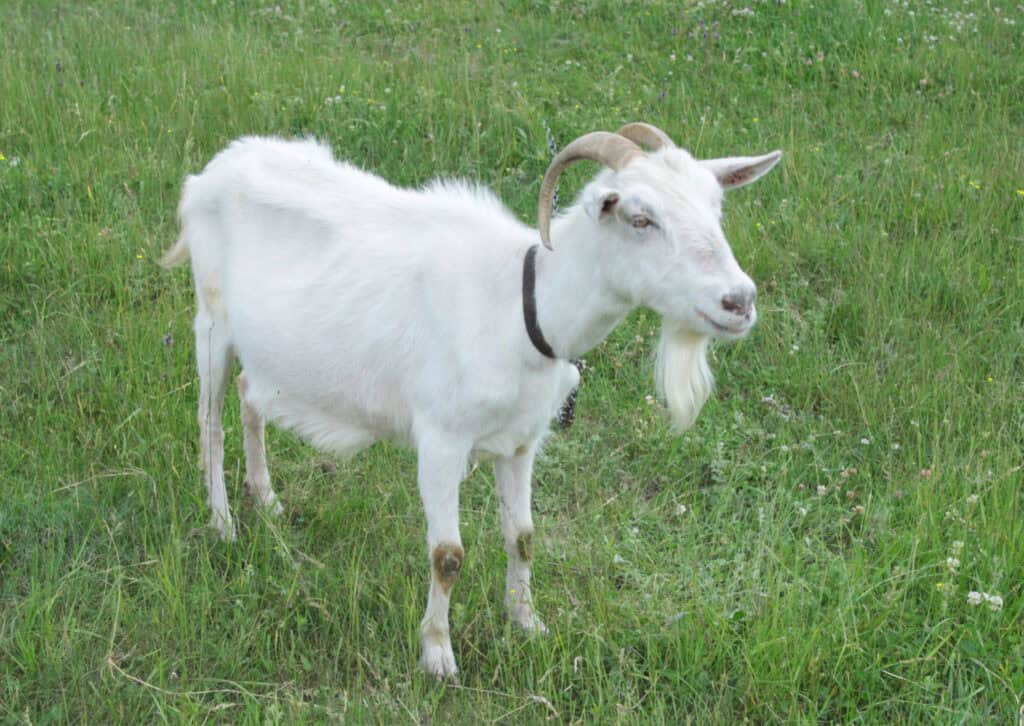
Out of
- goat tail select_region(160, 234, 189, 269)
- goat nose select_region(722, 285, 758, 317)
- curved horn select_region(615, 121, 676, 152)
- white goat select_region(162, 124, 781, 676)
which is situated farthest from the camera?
goat tail select_region(160, 234, 189, 269)

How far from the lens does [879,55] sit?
22.8ft

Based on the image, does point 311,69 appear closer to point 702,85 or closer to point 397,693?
point 702,85

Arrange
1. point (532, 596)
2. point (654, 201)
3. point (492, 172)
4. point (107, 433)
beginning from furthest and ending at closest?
1. point (492, 172)
2. point (107, 433)
3. point (532, 596)
4. point (654, 201)

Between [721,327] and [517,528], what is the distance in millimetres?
1052

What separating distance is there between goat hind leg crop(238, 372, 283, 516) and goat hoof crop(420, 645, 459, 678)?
36.2 inches

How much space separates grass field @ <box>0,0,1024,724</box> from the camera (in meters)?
3.12

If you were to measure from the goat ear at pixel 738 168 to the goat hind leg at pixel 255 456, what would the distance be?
1836 mm

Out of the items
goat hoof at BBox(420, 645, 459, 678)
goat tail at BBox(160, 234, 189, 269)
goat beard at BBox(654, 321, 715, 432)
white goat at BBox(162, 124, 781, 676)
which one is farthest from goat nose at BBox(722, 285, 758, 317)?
goat tail at BBox(160, 234, 189, 269)

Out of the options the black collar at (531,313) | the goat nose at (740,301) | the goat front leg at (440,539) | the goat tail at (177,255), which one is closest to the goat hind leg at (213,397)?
the goat tail at (177,255)

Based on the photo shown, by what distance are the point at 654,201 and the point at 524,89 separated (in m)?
4.03

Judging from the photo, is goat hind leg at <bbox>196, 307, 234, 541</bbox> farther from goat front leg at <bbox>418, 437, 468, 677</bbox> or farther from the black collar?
the black collar

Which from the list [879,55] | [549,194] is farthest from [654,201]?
[879,55]

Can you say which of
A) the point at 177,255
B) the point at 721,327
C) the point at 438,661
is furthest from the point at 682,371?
the point at 177,255

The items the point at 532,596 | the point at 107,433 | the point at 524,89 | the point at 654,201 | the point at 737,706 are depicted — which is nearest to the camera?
the point at 654,201
